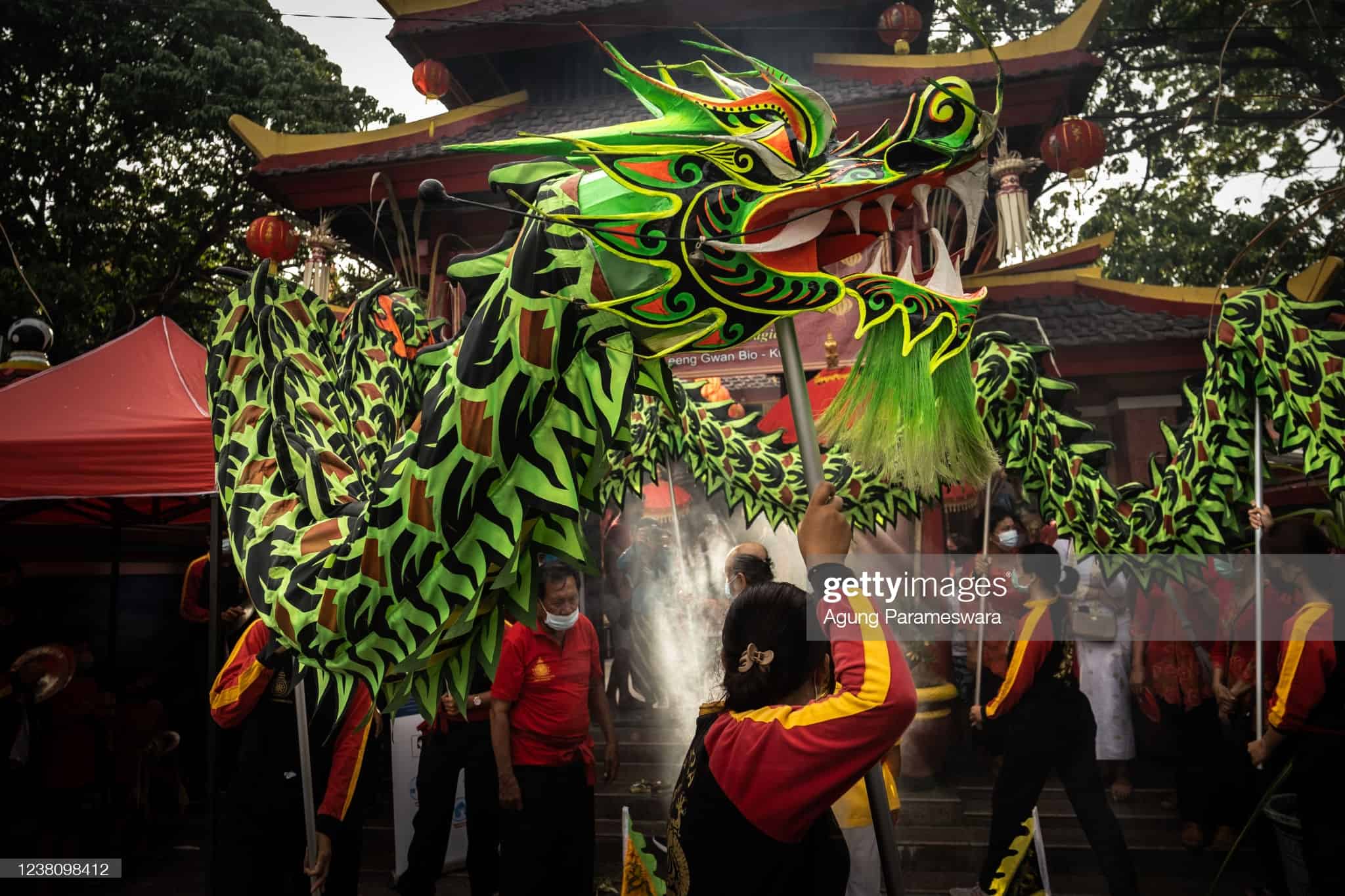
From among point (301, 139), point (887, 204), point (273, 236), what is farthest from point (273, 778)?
point (301, 139)

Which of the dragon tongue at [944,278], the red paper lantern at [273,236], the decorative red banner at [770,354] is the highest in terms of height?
the red paper lantern at [273,236]

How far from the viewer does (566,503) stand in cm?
132

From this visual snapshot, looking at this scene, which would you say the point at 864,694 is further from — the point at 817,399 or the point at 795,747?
the point at 817,399

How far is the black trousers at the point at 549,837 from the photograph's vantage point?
3438 mm

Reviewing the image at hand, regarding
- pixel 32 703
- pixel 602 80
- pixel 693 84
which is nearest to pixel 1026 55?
pixel 693 84

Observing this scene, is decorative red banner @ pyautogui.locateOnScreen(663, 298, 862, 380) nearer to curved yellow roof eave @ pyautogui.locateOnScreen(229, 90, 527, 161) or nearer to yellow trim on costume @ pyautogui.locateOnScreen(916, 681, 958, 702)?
yellow trim on costume @ pyautogui.locateOnScreen(916, 681, 958, 702)

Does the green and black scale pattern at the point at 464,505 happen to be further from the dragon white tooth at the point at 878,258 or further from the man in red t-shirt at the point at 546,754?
the man in red t-shirt at the point at 546,754

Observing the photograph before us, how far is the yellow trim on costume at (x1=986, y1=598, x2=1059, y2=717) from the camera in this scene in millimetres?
3871

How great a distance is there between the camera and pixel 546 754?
3650 mm

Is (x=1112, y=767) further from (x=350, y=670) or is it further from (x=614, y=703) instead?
(x=350, y=670)

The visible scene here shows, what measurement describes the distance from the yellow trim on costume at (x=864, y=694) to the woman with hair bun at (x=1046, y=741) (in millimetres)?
2500

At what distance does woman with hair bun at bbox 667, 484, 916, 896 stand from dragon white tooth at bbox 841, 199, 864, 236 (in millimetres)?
438

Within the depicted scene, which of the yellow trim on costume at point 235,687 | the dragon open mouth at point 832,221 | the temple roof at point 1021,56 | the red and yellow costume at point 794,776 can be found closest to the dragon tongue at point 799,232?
the dragon open mouth at point 832,221

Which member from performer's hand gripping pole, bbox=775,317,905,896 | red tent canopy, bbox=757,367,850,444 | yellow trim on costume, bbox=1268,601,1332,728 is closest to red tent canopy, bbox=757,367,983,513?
red tent canopy, bbox=757,367,850,444
